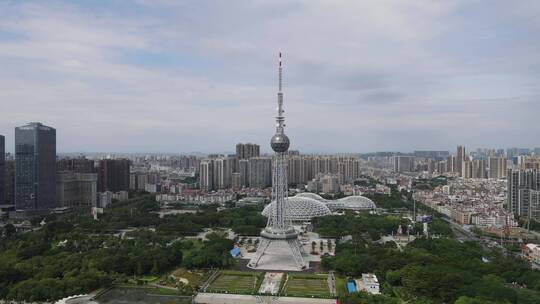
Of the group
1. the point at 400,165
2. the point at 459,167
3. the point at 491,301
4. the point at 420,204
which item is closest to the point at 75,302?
the point at 491,301

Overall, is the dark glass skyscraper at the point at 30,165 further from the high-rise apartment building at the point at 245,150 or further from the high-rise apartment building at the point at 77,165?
the high-rise apartment building at the point at 245,150

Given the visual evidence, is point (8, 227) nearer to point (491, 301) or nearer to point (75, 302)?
point (75, 302)

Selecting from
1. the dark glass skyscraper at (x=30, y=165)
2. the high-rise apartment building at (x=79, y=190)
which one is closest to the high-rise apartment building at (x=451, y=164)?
the high-rise apartment building at (x=79, y=190)

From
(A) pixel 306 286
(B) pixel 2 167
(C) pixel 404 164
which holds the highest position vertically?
(B) pixel 2 167

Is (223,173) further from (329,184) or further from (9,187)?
(9,187)

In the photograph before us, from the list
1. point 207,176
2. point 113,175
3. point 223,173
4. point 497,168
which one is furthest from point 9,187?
point 497,168

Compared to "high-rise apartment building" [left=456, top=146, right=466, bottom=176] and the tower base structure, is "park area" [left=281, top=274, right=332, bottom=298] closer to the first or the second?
the tower base structure

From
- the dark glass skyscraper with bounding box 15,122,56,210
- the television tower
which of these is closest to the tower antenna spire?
the television tower
